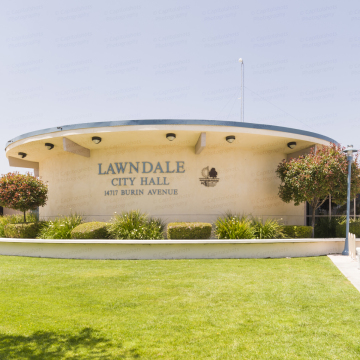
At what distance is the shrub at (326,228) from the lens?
45.2 feet

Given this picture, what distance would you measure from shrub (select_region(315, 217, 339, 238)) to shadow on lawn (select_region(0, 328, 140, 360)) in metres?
12.2

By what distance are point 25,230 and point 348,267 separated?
1121 centimetres

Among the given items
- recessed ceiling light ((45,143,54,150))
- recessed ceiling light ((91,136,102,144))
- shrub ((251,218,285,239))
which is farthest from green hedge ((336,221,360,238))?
recessed ceiling light ((45,143,54,150))

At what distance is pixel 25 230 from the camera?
12.3 metres

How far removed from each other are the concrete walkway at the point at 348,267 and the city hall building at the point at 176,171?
4492 mm

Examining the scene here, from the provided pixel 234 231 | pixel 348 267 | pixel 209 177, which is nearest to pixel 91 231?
pixel 234 231

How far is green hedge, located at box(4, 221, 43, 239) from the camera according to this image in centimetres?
1231

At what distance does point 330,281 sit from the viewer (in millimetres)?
6879

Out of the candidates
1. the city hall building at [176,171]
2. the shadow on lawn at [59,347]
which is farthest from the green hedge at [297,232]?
the shadow on lawn at [59,347]

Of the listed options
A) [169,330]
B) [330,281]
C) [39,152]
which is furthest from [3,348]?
[39,152]

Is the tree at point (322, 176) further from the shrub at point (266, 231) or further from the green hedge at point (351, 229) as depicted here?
the green hedge at point (351, 229)

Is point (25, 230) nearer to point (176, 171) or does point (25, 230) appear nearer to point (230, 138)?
point (176, 171)

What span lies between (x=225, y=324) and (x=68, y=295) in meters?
3.07

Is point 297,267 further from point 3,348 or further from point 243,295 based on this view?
point 3,348
